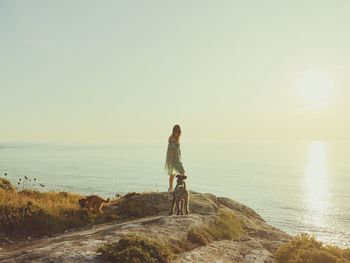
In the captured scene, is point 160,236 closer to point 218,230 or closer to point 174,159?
point 218,230

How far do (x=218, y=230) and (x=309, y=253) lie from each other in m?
3.92

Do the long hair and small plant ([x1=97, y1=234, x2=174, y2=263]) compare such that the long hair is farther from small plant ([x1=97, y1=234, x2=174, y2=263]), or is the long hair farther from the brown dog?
small plant ([x1=97, y1=234, x2=174, y2=263])

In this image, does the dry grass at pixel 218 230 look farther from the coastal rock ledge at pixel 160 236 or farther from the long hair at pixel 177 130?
the long hair at pixel 177 130

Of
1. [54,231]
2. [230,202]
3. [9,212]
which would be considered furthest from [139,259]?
[230,202]

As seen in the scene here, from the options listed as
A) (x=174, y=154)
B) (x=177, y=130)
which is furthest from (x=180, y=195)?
(x=177, y=130)

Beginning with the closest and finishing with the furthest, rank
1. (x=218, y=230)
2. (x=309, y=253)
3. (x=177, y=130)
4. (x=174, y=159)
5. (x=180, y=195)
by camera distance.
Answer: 1. (x=309, y=253)
2. (x=218, y=230)
3. (x=180, y=195)
4. (x=177, y=130)
5. (x=174, y=159)

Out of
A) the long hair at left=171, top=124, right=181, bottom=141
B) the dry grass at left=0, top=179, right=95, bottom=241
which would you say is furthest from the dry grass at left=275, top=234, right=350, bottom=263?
the dry grass at left=0, top=179, right=95, bottom=241

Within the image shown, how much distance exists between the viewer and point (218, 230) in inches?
613

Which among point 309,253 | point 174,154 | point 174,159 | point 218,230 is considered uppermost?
point 174,154

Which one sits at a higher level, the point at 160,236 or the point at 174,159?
the point at 174,159

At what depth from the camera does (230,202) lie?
2194 cm

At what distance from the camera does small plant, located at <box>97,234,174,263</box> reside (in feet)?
31.4

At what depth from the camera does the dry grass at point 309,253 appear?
1272cm

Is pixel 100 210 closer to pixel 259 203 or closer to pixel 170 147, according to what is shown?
pixel 170 147
